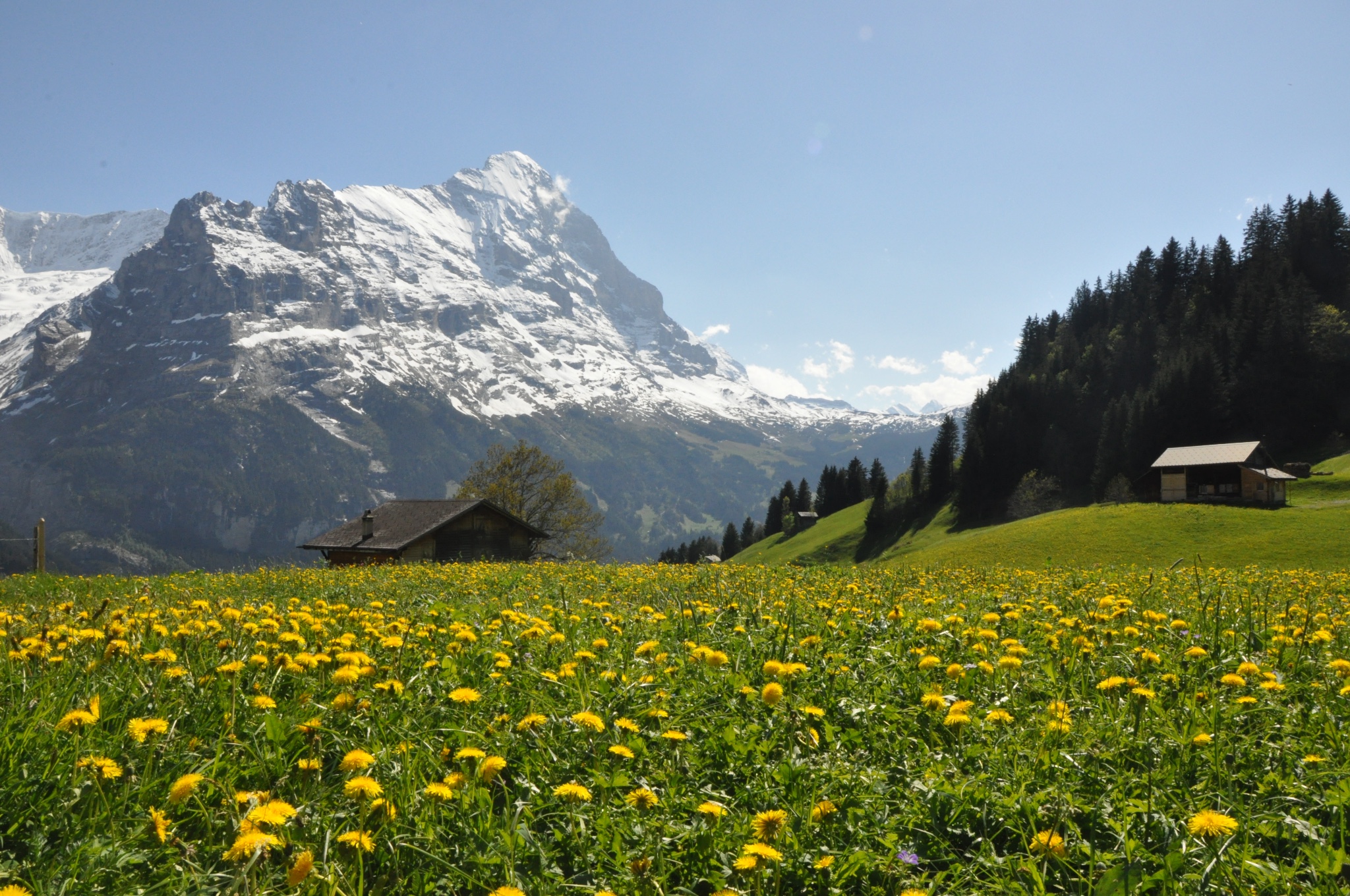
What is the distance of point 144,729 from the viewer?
2701 mm

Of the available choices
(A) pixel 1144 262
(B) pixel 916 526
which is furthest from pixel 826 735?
(A) pixel 1144 262

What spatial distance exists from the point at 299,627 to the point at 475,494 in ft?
205

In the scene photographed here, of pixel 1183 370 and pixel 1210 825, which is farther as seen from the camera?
pixel 1183 370

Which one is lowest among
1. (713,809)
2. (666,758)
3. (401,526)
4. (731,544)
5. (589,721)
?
(731,544)

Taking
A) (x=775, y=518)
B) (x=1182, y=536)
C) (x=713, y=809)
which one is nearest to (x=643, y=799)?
(x=713, y=809)

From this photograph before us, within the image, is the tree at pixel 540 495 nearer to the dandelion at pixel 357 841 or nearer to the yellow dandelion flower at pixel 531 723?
the yellow dandelion flower at pixel 531 723

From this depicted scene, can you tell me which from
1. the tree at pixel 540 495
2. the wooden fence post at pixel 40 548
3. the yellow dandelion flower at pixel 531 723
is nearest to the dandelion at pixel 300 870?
the yellow dandelion flower at pixel 531 723

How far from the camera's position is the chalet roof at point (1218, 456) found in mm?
63375

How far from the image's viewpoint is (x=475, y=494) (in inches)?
2562

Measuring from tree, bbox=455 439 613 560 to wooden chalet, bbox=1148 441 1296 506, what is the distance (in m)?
56.3

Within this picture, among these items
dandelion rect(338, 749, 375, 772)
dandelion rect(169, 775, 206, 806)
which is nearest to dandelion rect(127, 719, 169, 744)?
dandelion rect(169, 775, 206, 806)

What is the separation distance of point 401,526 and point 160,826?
4838 centimetres

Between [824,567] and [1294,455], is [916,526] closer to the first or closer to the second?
[1294,455]

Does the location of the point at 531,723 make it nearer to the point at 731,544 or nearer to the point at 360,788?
the point at 360,788
